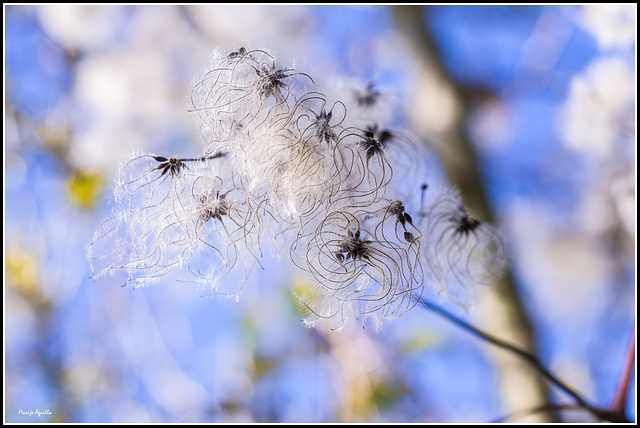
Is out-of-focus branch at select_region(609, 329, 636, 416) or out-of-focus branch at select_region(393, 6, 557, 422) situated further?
out-of-focus branch at select_region(393, 6, 557, 422)

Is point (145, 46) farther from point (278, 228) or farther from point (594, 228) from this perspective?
point (594, 228)

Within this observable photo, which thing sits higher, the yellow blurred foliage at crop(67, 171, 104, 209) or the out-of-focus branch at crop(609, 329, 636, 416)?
the yellow blurred foliage at crop(67, 171, 104, 209)

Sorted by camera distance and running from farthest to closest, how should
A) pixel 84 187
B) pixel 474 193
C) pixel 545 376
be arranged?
1. pixel 84 187
2. pixel 474 193
3. pixel 545 376

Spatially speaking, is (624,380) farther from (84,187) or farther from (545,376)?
(84,187)

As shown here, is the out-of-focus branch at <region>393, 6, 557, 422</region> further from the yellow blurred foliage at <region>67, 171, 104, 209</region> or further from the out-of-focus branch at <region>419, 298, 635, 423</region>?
the yellow blurred foliage at <region>67, 171, 104, 209</region>

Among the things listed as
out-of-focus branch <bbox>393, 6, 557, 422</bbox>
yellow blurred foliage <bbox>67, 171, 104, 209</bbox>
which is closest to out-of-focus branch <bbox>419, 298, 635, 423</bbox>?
out-of-focus branch <bbox>393, 6, 557, 422</bbox>

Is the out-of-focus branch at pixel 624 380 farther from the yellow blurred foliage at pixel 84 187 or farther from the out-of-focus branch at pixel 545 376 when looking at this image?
the yellow blurred foliage at pixel 84 187

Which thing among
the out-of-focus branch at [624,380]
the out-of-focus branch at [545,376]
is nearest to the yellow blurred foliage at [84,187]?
the out-of-focus branch at [545,376]

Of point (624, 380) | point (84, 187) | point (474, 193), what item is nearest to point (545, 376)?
point (624, 380)

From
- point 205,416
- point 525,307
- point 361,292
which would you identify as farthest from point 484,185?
point 205,416
